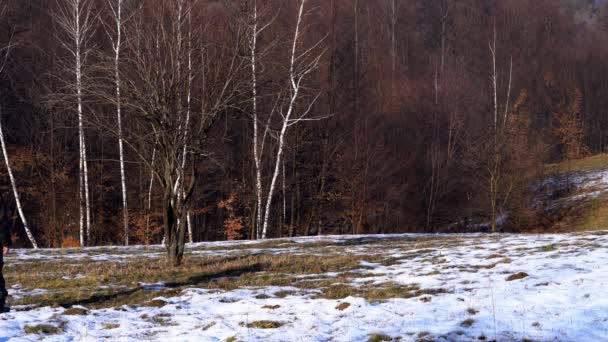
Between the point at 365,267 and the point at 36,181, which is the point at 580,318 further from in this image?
the point at 36,181

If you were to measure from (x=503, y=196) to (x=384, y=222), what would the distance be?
682cm

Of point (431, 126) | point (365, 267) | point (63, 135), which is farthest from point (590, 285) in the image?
point (431, 126)

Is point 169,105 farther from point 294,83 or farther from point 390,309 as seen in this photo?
point 294,83

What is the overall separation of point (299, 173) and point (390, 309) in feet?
81.3

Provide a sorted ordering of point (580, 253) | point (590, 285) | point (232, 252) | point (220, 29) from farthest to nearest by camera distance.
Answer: point (220, 29)
point (232, 252)
point (580, 253)
point (590, 285)

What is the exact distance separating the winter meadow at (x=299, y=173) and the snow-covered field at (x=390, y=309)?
0.16ft

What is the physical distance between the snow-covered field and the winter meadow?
0.05 metres

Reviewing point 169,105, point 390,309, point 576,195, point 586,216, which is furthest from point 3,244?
point 576,195

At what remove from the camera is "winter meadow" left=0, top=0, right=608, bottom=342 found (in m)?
7.71

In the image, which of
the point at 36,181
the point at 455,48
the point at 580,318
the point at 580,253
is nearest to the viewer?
the point at 580,318

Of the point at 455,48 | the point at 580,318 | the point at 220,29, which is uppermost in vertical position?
the point at 455,48

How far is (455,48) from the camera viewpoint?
5875 cm

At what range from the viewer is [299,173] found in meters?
32.1

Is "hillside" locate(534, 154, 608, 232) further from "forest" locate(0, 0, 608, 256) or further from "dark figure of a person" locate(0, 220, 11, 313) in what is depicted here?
"dark figure of a person" locate(0, 220, 11, 313)
